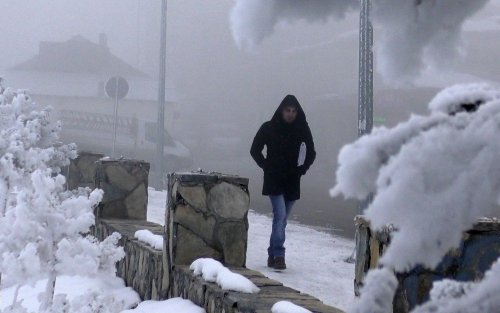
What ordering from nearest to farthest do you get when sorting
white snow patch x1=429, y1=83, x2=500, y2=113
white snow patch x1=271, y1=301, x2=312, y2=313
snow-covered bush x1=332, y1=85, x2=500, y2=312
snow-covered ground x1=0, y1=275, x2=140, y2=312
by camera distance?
snow-covered bush x1=332, y1=85, x2=500, y2=312, white snow patch x1=429, y1=83, x2=500, y2=113, white snow patch x1=271, y1=301, x2=312, y2=313, snow-covered ground x1=0, y1=275, x2=140, y2=312

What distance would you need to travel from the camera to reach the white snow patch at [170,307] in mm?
3785

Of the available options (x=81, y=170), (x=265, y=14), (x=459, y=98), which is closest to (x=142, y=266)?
(x=265, y=14)

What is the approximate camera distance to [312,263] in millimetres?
6680

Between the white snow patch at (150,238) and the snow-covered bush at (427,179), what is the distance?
401 cm

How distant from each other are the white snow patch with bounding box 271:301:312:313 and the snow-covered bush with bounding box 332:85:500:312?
1865 millimetres

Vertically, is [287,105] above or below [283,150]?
above

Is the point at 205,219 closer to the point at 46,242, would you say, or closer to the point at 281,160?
the point at 46,242

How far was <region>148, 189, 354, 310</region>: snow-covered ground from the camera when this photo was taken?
17.6 feet

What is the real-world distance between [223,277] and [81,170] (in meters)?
6.86

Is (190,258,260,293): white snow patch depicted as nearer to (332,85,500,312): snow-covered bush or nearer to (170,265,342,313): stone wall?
(170,265,342,313): stone wall

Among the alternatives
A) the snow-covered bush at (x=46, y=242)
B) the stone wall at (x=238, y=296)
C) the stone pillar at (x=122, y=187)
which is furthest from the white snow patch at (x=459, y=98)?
the stone pillar at (x=122, y=187)

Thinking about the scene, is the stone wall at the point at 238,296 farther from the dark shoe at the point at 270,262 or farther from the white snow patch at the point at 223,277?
the dark shoe at the point at 270,262

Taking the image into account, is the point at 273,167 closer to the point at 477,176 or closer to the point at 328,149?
the point at 477,176

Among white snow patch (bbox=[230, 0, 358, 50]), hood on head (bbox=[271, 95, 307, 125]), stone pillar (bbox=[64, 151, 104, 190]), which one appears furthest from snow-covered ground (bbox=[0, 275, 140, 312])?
stone pillar (bbox=[64, 151, 104, 190])
